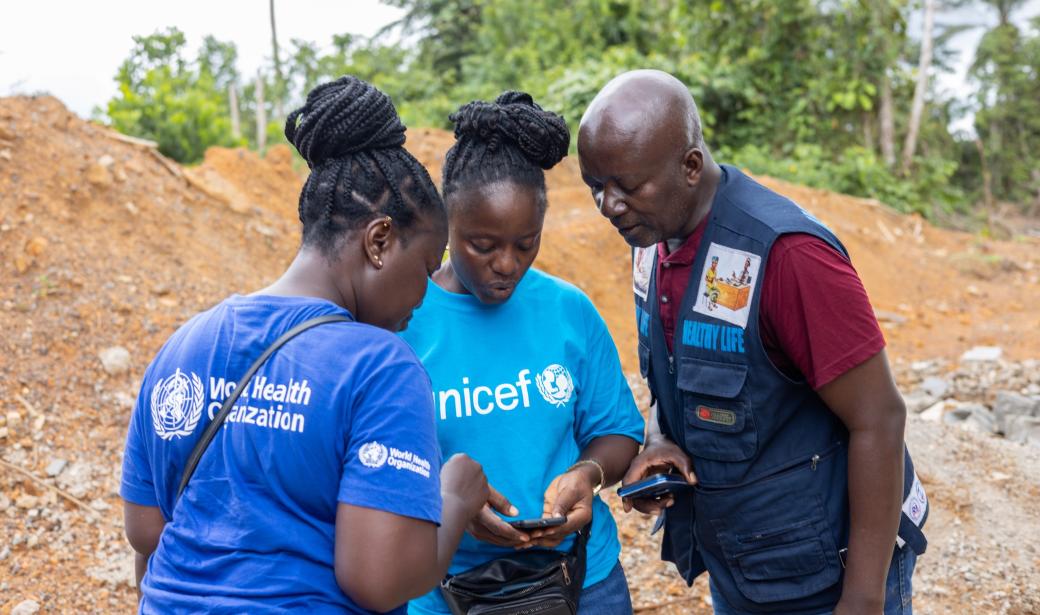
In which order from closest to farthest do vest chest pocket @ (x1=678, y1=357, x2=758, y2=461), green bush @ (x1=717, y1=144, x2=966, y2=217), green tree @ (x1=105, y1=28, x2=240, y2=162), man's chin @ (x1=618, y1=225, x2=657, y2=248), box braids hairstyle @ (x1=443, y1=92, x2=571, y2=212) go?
vest chest pocket @ (x1=678, y1=357, x2=758, y2=461)
man's chin @ (x1=618, y1=225, x2=657, y2=248)
box braids hairstyle @ (x1=443, y1=92, x2=571, y2=212)
green tree @ (x1=105, y1=28, x2=240, y2=162)
green bush @ (x1=717, y1=144, x2=966, y2=217)

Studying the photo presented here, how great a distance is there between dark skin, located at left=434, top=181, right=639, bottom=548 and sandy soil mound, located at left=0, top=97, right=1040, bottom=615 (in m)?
1.92

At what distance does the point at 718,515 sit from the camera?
204cm

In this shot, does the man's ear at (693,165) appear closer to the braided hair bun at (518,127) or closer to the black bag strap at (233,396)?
the braided hair bun at (518,127)

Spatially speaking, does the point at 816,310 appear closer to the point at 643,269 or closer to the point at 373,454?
the point at 643,269

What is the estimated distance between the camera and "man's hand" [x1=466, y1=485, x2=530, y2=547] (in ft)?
6.37

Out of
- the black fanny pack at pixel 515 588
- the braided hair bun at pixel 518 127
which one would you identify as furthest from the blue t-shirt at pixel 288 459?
the braided hair bun at pixel 518 127

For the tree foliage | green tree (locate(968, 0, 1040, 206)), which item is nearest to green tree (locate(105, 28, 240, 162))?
the tree foliage

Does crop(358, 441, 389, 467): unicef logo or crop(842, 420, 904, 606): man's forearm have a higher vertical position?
crop(358, 441, 389, 467): unicef logo

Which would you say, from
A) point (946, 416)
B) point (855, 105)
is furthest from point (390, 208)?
point (855, 105)

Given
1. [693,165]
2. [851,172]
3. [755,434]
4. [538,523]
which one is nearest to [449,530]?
[538,523]

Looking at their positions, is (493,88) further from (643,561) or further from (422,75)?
(643,561)

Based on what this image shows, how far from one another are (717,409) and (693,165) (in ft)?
1.84

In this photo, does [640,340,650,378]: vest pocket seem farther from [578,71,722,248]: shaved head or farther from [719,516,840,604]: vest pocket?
[719,516,840,604]: vest pocket

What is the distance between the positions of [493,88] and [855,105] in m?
6.08
